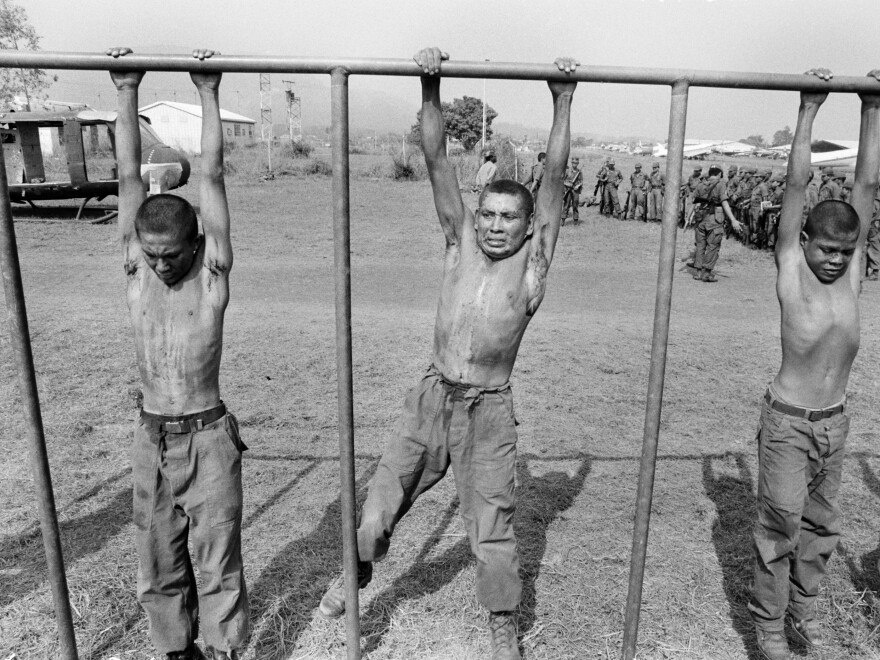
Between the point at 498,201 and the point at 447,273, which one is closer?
the point at 498,201

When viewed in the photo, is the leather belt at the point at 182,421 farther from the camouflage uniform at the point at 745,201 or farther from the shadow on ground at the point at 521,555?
the camouflage uniform at the point at 745,201

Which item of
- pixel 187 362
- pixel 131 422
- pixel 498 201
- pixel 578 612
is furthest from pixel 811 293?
pixel 131 422

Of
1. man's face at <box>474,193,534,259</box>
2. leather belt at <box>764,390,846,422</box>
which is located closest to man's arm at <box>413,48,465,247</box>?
man's face at <box>474,193,534,259</box>

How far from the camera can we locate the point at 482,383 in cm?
324

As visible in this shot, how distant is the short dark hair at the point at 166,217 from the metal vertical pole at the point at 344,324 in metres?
0.63

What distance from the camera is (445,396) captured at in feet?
10.6

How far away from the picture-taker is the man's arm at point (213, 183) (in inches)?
108

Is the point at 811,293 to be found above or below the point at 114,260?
above

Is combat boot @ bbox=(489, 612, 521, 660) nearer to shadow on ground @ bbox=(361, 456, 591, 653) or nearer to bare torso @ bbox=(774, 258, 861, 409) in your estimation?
A: shadow on ground @ bbox=(361, 456, 591, 653)

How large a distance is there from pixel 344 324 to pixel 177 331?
765 mm

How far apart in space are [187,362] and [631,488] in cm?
330

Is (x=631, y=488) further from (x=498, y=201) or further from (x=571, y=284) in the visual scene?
(x=571, y=284)

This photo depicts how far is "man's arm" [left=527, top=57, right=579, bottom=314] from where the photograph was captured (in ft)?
9.27

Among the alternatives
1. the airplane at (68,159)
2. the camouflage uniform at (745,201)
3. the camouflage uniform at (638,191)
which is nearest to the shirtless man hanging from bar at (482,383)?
the airplane at (68,159)
